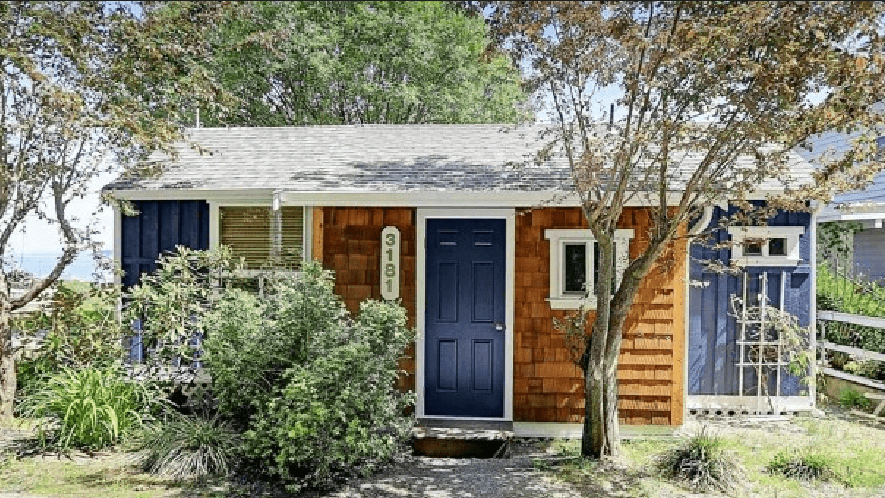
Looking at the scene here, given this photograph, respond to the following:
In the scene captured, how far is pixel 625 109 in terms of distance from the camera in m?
5.79

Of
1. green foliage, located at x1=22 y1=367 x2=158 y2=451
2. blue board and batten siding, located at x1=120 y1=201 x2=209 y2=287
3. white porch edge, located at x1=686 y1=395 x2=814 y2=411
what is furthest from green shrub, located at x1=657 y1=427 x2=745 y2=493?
blue board and batten siding, located at x1=120 y1=201 x2=209 y2=287

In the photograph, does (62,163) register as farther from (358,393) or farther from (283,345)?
(358,393)

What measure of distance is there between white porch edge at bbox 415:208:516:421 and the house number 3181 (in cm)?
22

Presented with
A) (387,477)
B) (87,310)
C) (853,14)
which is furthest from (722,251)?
(87,310)

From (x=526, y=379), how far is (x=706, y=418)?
8.42ft

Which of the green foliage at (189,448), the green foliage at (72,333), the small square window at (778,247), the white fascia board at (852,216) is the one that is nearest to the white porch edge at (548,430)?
the green foliage at (189,448)

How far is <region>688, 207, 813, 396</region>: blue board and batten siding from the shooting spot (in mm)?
8062

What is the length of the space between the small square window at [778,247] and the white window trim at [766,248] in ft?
0.14

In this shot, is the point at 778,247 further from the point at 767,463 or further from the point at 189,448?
the point at 189,448

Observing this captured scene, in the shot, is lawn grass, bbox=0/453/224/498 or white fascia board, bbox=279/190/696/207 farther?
white fascia board, bbox=279/190/696/207

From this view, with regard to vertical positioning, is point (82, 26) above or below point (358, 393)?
above

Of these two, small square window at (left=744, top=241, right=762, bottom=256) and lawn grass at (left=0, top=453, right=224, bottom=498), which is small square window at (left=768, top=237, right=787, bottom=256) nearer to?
small square window at (left=744, top=241, right=762, bottom=256)

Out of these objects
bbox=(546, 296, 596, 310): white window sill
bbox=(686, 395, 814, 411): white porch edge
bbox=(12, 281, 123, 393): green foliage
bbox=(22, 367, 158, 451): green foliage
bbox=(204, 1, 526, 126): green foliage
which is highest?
bbox=(204, 1, 526, 126): green foliage

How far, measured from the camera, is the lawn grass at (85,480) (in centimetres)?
500
